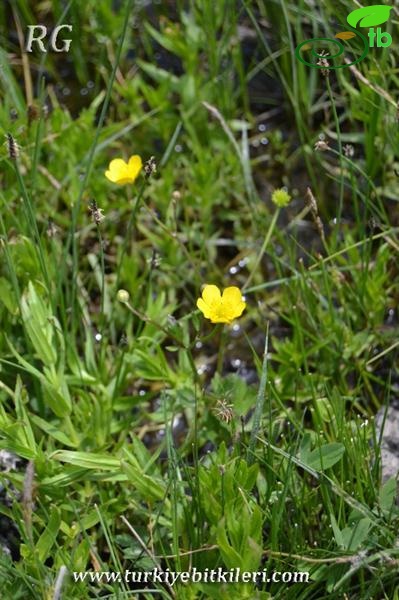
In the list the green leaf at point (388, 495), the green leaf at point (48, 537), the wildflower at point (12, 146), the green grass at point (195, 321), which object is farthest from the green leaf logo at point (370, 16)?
the green leaf at point (48, 537)

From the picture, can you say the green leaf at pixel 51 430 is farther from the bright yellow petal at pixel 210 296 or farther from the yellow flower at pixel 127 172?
the yellow flower at pixel 127 172

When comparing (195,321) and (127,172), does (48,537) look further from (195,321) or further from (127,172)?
(127,172)

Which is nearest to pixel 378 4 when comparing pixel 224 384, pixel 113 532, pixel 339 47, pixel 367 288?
pixel 339 47

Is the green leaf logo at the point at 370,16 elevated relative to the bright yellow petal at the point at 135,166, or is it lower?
elevated

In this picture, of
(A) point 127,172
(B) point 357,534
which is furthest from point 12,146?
(B) point 357,534

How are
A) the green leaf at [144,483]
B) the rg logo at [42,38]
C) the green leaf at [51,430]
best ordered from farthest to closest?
the rg logo at [42,38], the green leaf at [51,430], the green leaf at [144,483]

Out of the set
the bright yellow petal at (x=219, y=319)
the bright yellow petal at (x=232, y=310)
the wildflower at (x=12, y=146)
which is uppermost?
the wildflower at (x=12, y=146)
